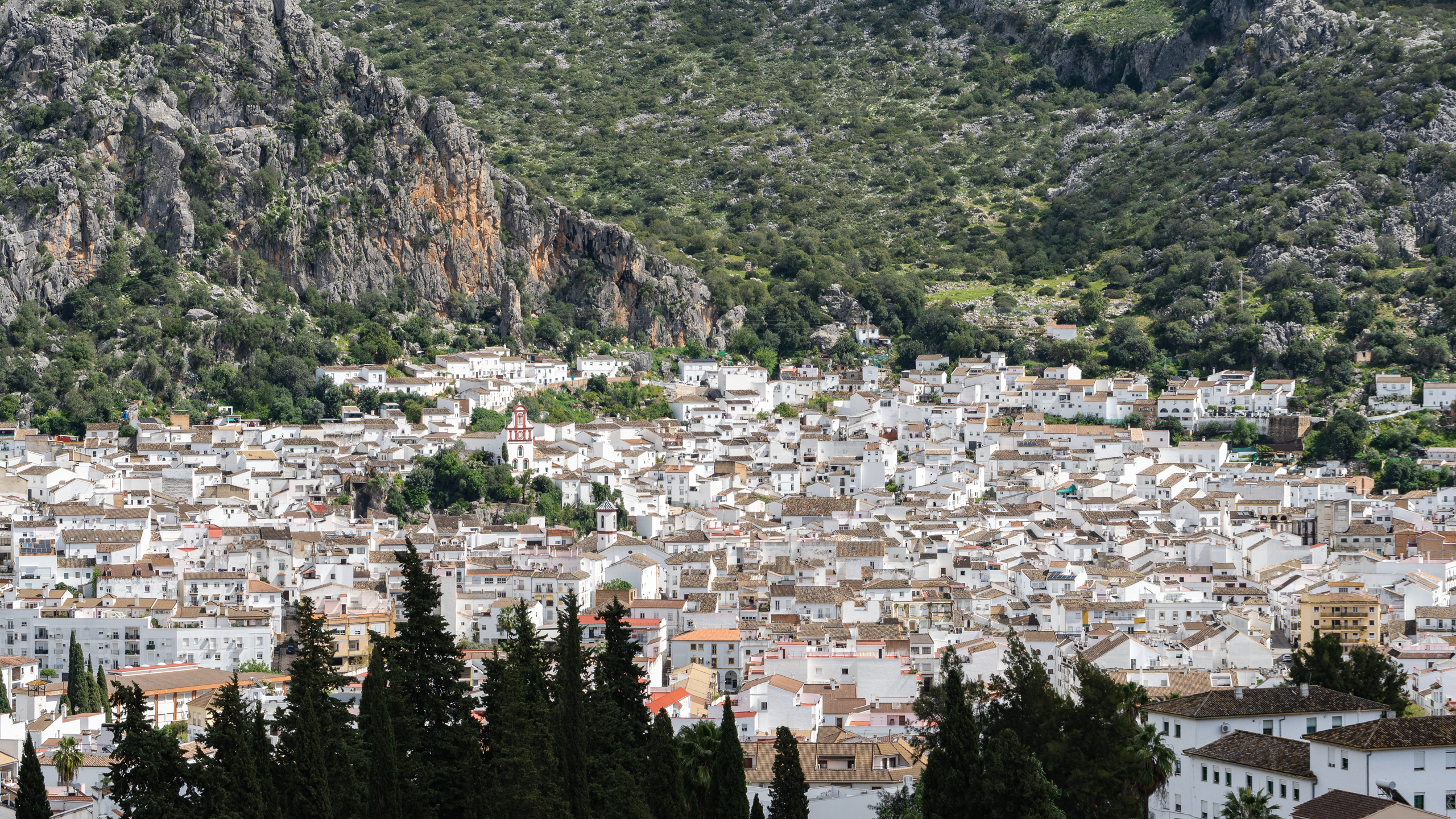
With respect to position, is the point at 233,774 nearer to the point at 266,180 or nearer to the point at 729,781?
the point at 729,781

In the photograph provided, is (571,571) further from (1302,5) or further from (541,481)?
(1302,5)

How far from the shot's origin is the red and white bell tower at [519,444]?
82875mm

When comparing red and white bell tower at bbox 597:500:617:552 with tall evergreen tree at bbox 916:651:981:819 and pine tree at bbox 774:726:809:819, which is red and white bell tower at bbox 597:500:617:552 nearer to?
pine tree at bbox 774:726:809:819

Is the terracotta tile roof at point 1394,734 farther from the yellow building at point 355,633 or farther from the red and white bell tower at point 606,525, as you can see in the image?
the red and white bell tower at point 606,525

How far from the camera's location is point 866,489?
8438 centimetres

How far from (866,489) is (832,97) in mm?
87408

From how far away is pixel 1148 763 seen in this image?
113ft

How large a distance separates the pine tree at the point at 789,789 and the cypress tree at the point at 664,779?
1.77 meters

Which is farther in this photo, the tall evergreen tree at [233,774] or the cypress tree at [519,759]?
the cypress tree at [519,759]

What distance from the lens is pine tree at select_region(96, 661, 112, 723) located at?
2018 inches

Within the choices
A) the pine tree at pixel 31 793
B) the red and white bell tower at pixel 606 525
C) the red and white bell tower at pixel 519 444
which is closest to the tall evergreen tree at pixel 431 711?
the pine tree at pixel 31 793

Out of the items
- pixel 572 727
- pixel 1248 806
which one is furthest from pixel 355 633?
pixel 1248 806

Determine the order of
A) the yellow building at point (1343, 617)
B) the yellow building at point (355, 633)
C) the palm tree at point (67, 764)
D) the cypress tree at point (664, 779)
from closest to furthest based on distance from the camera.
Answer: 1. the cypress tree at point (664, 779)
2. the palm tree at point (67, 764)
3. the yellow building at point (1343, 617)
4. the yellow building at point (355, 633)

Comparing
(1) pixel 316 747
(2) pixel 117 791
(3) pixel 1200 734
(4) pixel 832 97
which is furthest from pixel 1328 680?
(4) pixel 832 97
